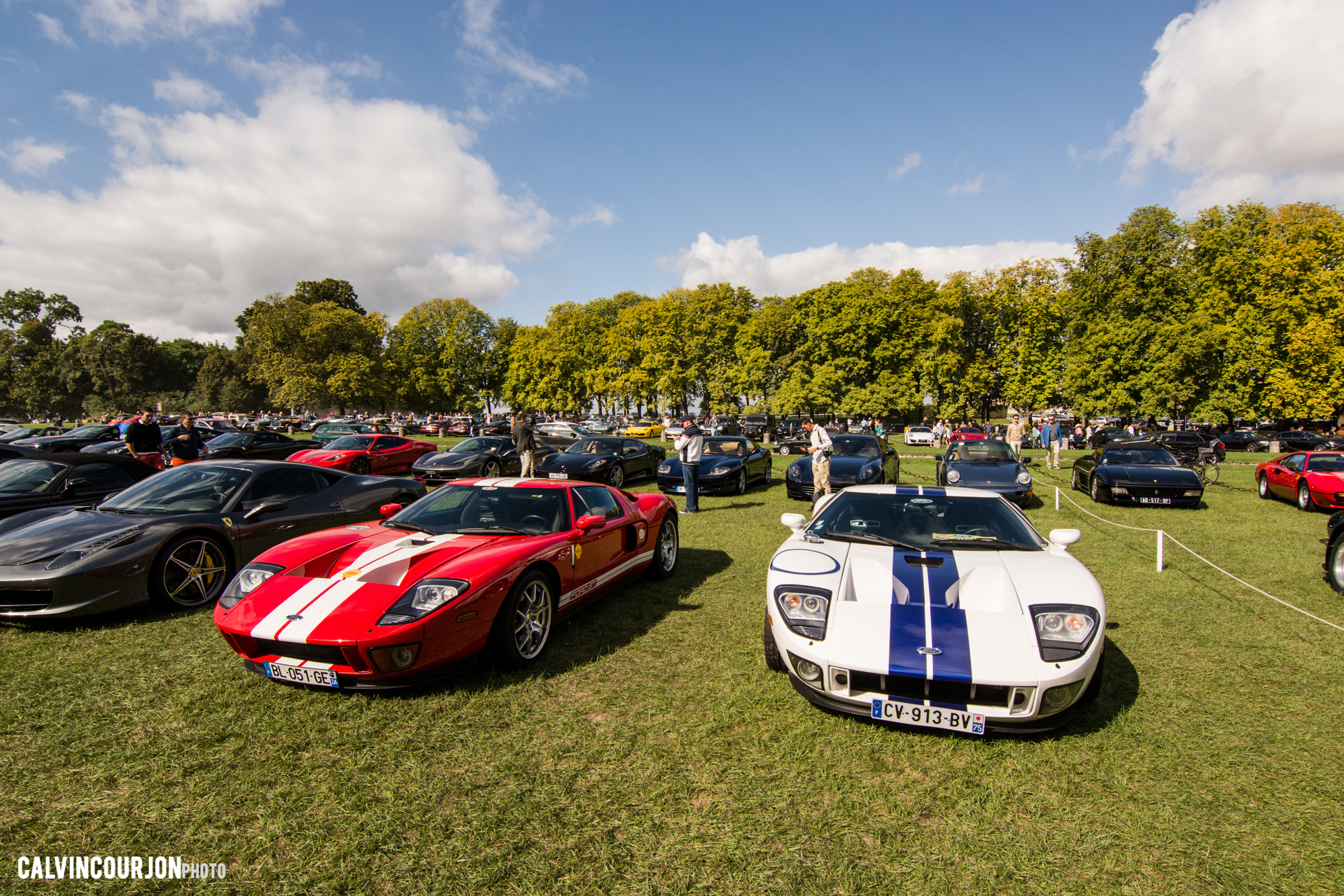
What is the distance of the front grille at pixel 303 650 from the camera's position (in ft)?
11.8

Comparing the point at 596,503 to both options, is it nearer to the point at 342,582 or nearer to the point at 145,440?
the point at 342,582

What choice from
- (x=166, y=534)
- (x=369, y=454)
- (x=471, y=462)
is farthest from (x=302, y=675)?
(x=369, y=454)

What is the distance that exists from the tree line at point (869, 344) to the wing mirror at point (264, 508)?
42.7m

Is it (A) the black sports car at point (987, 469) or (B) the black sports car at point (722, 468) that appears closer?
(A) the black sports car at point (987, 469)

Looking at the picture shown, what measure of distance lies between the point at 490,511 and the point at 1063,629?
4.11 m

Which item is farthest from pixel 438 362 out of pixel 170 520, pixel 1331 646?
pixel 1331 646

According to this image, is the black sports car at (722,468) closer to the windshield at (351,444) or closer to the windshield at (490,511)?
the windshield at (490,511)

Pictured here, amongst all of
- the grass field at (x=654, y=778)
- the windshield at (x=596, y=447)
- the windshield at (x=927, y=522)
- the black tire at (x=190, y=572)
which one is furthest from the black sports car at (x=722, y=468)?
the grass field at (x=654, y=778)

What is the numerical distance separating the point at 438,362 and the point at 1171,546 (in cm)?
6203

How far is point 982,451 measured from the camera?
526 inches

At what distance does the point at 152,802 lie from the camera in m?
2.81

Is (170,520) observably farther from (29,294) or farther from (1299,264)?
(29,294)

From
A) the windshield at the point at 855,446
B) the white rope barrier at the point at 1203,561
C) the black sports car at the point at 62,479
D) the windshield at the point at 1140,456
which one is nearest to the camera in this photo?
the white rope barrier at the point at 1203,561

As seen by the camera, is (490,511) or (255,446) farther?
(255,446)
